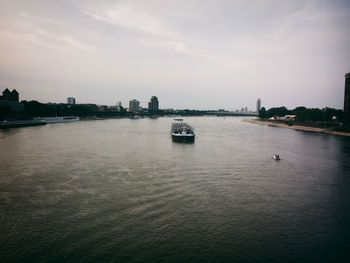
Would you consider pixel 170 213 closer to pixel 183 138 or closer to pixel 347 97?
pixel 183 138

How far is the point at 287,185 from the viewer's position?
22.8 metres

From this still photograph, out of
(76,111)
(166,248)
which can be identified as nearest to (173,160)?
(166,248)

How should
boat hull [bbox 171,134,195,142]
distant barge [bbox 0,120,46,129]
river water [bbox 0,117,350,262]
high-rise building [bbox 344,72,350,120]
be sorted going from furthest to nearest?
high-rise building [bbox 344,72,350,120], distant barge [bbox 0,120,46,129], boat hull [bbox 171,134,195,142], river water [bbox 0,117,350,262]

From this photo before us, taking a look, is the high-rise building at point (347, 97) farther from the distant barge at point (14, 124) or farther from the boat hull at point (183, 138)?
the distant barge at point (14, 124)

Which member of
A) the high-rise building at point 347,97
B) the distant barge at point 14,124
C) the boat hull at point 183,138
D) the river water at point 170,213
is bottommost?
the river water at point 170,213

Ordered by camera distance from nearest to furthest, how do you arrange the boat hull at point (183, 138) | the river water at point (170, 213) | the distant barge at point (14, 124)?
the river water at point (170, 213), the boat hull at point (183, 138), the distant barge at point (14, 124)

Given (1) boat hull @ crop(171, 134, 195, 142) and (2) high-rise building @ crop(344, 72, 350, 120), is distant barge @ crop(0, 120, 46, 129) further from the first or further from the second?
(2) high-rise building @ crop(344, 72, 350, 120)

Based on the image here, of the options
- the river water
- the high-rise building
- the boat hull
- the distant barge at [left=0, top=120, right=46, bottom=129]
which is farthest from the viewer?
the high-rise building

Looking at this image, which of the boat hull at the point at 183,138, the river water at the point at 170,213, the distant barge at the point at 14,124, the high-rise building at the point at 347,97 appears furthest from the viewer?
the high-rise building at the point at 347,97

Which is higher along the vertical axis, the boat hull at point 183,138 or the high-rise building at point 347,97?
the high-rise building at point 347,97

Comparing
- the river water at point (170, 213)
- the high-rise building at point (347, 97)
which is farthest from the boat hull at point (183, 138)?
the high-rise building at point (347, 97)

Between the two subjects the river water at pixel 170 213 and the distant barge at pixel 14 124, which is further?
the distant barge at pixel 14 124

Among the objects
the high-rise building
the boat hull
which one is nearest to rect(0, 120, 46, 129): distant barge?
the boat hull

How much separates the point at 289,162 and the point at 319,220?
1970 centimetres
